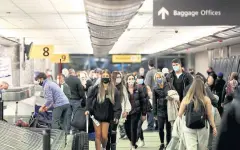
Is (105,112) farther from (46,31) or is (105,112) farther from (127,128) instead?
(46,31)

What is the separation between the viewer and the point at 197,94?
6.44 metres

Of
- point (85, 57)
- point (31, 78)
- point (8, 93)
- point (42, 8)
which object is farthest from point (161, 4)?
point (85, 57)

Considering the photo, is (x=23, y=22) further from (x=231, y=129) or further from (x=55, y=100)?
(x=231, y=129)

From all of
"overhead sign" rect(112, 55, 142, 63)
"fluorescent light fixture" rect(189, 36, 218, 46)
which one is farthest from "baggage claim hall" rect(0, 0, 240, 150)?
Answer: "overhead sign" rect(112, 55, 142, 63)

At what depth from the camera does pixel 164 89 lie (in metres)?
8.38

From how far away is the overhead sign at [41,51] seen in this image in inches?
728

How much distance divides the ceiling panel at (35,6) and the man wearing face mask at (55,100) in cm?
170

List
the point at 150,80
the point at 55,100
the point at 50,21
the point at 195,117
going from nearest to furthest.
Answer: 1. the point at 195,117
2. the point at 55,100
3. the point at 150,80
4. the point at 50,21

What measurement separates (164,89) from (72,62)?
90.6 feet

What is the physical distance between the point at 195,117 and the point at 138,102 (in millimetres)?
2104

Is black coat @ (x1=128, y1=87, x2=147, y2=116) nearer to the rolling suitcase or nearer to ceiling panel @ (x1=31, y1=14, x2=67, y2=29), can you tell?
the rolling suitcase

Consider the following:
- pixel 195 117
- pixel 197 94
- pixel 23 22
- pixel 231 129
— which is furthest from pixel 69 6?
pixel 231 129

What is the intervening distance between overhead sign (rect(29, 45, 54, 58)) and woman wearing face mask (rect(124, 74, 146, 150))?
34.7ft

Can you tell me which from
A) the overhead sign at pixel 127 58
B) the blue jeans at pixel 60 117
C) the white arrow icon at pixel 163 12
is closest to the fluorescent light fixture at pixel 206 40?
the blue jeans at pixel 60 117
